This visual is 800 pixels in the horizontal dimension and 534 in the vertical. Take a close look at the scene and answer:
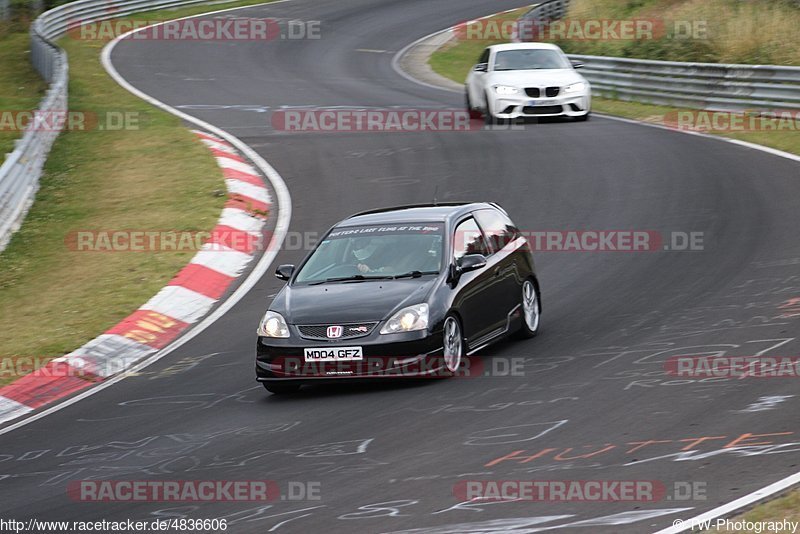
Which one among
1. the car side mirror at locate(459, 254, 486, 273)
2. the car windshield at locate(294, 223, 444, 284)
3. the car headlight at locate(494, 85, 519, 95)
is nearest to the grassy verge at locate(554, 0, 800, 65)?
the car headlight at locate(494, 85, 519, 95)

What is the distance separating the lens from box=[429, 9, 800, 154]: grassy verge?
21609 mm

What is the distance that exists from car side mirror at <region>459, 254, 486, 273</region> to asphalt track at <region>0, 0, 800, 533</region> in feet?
2.84

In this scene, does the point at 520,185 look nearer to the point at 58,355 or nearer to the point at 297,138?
the point at 297,138

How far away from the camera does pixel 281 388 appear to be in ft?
35.1

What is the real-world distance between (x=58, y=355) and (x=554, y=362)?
4.93 metres

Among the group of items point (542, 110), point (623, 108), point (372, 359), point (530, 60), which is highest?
point (530, 60)

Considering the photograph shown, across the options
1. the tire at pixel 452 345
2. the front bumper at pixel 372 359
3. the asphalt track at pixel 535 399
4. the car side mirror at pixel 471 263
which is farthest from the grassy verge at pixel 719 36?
the front bumper at pixel 372 359

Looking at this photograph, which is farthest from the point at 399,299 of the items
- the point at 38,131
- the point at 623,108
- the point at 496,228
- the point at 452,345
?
the point at 623,108

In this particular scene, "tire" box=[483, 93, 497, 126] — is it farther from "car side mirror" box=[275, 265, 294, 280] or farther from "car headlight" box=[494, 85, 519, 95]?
"car side mirror" box=[275, 265, 294, 280]

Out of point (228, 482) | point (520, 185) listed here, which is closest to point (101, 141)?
point (520, 185)

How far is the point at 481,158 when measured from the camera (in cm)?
2116

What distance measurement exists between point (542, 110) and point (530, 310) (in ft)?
41.8

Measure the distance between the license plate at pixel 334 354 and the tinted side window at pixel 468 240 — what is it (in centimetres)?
154

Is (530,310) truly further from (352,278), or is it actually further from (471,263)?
(352,278)
